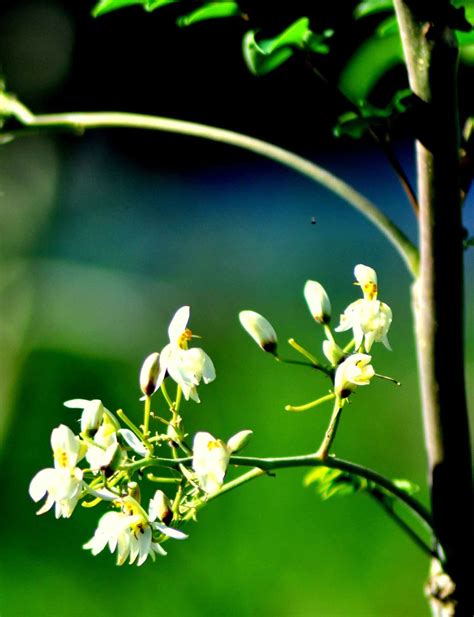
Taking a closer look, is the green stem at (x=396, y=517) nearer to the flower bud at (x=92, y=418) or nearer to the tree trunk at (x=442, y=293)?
the tree trunk at (x=442, y=293)

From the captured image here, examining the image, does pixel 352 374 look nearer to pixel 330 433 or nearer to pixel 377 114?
pixel 330 433

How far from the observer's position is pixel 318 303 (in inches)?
18.0

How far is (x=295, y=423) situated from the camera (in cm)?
168

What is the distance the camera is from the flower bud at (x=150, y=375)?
1.42 ft

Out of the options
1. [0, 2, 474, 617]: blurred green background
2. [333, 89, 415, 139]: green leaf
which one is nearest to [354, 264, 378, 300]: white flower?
[333, 89, 415, 139]: green leaf

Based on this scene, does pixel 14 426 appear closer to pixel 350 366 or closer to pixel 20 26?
pixel 20 26

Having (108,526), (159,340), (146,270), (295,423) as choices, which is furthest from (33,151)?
(108,526)

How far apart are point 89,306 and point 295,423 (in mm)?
649

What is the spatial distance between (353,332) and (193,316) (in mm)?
1518

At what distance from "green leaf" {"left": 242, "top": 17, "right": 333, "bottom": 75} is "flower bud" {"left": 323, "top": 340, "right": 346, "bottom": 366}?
183mm

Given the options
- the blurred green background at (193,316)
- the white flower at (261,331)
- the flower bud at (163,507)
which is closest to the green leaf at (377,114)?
the white flower at (261,331)

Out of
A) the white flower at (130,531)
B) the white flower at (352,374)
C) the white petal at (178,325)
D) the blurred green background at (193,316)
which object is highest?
the white flower at (352,374)

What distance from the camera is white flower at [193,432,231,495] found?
0.39 meters

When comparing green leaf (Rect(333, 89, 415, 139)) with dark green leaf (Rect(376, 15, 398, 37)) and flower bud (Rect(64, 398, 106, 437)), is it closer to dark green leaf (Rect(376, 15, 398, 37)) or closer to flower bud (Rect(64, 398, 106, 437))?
dark green leaf (Rect(376, 15, 398, 37))
